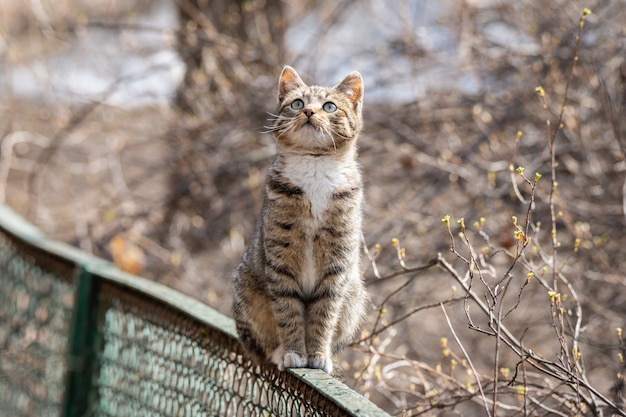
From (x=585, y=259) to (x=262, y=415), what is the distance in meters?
2.71

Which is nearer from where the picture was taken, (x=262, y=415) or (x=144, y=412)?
(x=262, y=415)

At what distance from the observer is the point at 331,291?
2.61m

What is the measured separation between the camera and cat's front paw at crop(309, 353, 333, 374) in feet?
8.21

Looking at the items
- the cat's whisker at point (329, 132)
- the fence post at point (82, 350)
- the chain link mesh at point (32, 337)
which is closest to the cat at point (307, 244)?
the cat's whisker at point (329, 132)

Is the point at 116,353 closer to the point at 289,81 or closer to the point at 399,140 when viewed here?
the point at 289,81

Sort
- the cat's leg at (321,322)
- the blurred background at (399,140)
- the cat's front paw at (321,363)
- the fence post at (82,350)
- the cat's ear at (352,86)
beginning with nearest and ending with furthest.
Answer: the cat's front paw at (321,363)
the cat's leg at (321,322)
the cat's ear at (352,86)
the fence post at (82,350)
the blurred background at (399,140)

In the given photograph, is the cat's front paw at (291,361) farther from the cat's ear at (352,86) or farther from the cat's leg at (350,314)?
the cat's ear at (352,86)

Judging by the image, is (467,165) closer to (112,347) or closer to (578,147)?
(578,147)

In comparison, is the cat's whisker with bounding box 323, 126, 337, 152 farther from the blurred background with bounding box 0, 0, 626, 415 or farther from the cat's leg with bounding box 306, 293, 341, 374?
the blurred background with bounding box 0, 0, 626, 415

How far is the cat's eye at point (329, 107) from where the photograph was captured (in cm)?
275

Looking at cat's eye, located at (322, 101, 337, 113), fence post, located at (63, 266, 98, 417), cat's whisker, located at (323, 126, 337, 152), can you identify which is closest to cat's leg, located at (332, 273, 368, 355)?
cat's whisker, located at (323, 126, 337, 152)

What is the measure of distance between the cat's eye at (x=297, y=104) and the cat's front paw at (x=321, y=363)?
0.79 meters

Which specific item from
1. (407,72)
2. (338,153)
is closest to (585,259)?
(407,72)

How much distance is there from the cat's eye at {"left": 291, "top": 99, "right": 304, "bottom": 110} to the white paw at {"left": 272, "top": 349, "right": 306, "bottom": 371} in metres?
0.79
